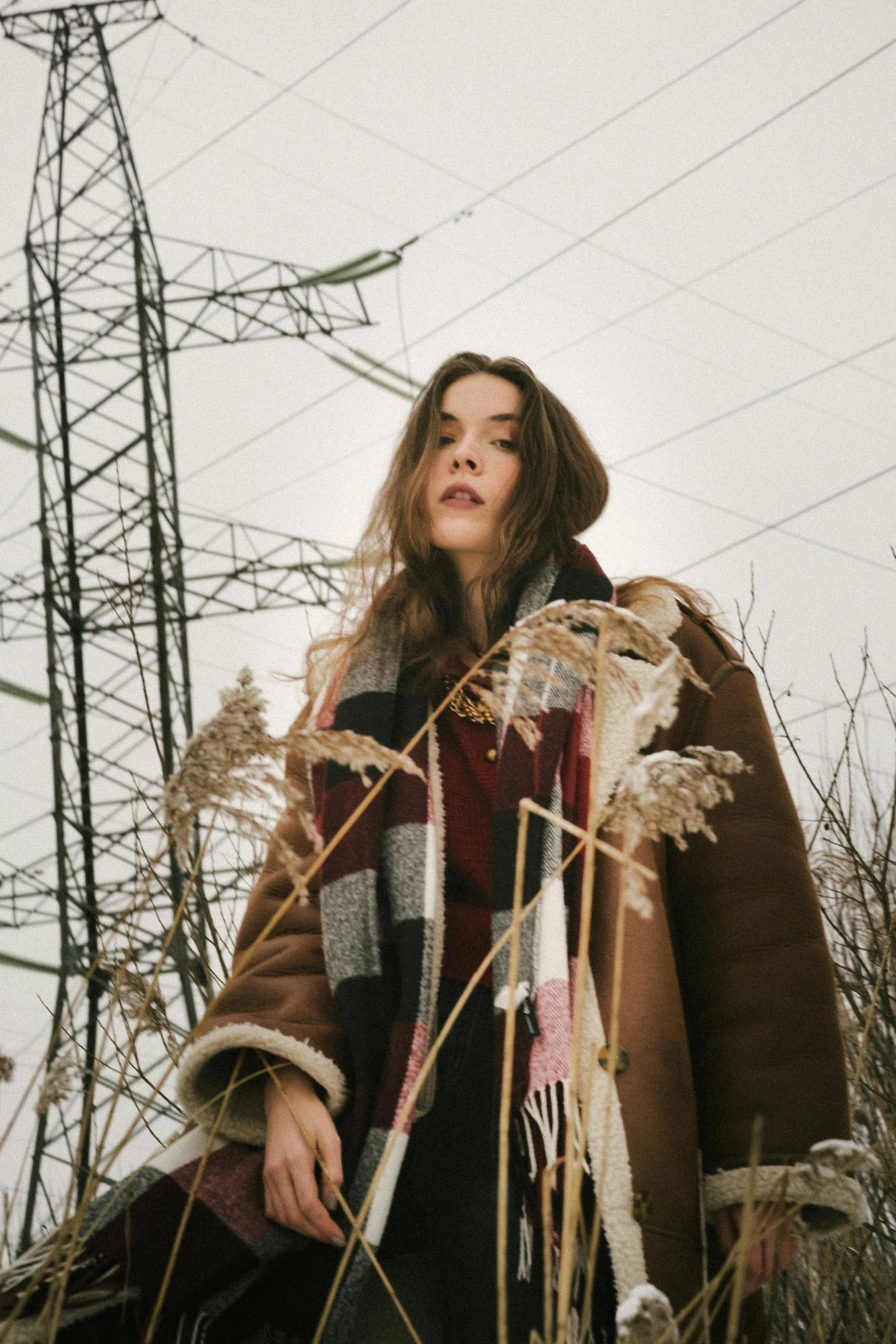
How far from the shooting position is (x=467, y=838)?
145 cm

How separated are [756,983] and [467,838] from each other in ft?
1.30

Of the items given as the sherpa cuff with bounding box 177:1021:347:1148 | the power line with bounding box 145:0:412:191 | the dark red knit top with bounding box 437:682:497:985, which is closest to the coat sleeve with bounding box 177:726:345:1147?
the sherpa cuff with bounding box 177:1021:347:1148

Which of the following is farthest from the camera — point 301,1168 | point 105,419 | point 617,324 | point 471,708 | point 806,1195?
point 617,324

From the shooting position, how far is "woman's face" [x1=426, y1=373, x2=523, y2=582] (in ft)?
5.72

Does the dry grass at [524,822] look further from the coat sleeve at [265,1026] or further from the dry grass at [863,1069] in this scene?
the dry grass at [863,1069]

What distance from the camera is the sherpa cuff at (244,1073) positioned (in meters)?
1.21

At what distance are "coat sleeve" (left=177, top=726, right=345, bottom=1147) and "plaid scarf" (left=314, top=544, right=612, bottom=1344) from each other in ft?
0.15

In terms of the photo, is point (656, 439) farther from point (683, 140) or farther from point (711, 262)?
point (683, 140)

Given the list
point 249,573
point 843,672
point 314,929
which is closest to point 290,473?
point 249,573

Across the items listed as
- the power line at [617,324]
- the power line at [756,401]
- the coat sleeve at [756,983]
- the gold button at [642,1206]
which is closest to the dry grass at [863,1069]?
the coat sleeve at [756,983]

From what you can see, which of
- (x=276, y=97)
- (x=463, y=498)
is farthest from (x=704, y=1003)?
(x=276, y=97)

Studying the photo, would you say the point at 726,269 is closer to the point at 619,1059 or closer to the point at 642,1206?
the point at 619,1059

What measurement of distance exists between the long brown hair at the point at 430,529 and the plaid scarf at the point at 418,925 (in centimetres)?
17

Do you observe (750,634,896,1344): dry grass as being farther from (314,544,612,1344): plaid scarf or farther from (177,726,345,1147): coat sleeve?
(177,726,345,1147): coat sleeve
